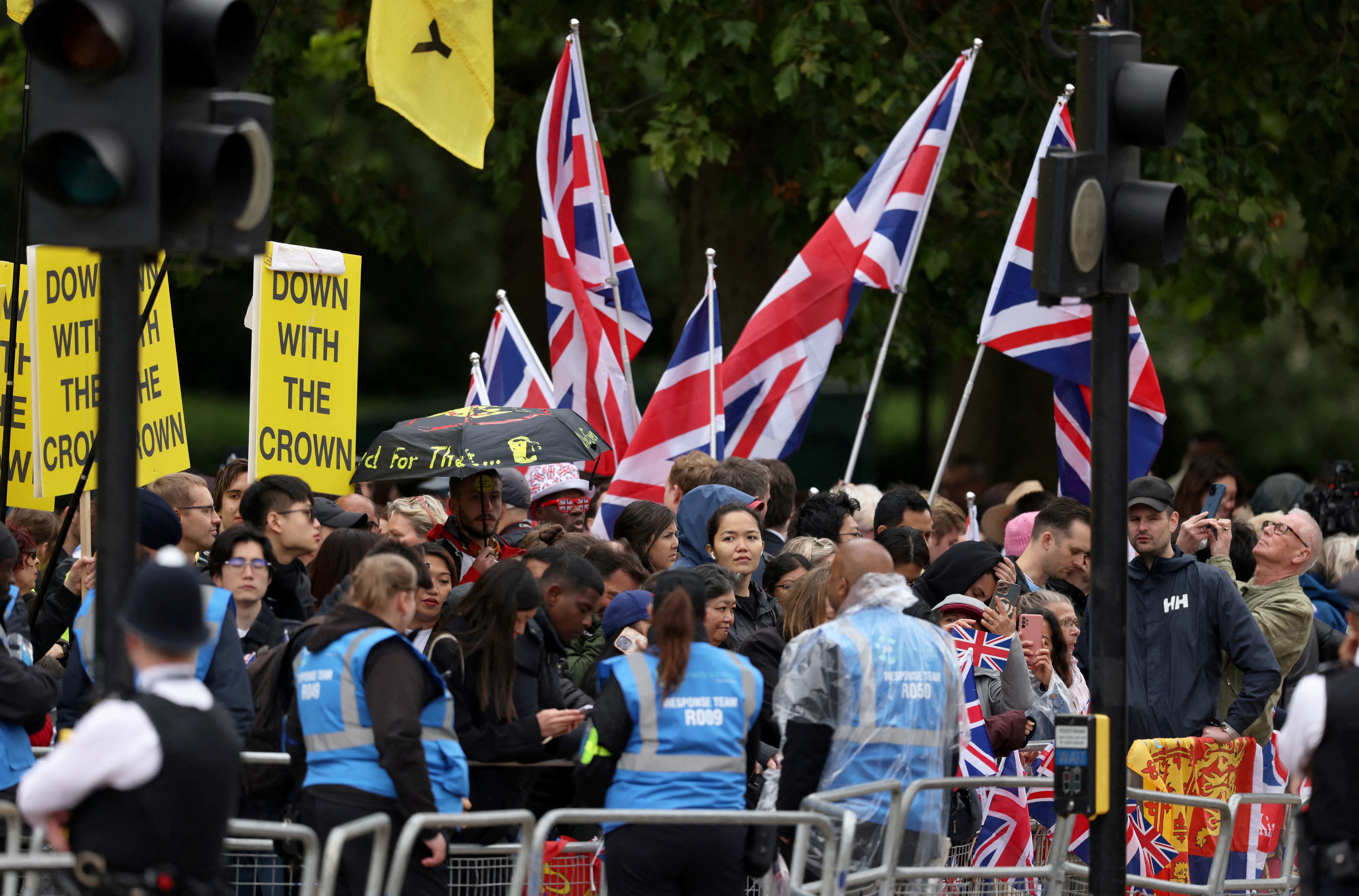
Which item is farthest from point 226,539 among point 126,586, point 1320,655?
point 1320,655

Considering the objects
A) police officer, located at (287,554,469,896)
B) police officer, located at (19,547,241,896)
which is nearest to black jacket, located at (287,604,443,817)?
police officer, located at (287,554,469,896)

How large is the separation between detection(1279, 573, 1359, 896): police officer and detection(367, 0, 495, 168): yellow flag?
18.0 feet

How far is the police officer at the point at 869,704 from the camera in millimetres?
6445

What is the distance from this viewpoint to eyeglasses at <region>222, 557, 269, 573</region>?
7.41 metres

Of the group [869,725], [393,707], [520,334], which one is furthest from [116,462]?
[520,334]

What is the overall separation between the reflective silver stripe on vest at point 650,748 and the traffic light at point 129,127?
6.72ft

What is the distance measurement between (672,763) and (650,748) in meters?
0.09

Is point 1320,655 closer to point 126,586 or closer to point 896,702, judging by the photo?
point 896,702

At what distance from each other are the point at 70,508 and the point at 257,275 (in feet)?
5.80

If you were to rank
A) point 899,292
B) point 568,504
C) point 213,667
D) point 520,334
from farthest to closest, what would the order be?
point 520,334 → point 899,292 → point 568,504 → point 213,667

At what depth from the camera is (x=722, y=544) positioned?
829 cm

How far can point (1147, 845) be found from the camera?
770 cm

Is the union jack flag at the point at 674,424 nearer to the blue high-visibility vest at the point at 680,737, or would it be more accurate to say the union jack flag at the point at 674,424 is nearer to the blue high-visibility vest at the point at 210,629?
the blue high-visibility vest at the point at 210,629

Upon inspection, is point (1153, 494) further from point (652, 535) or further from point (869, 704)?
point (869, 704)
